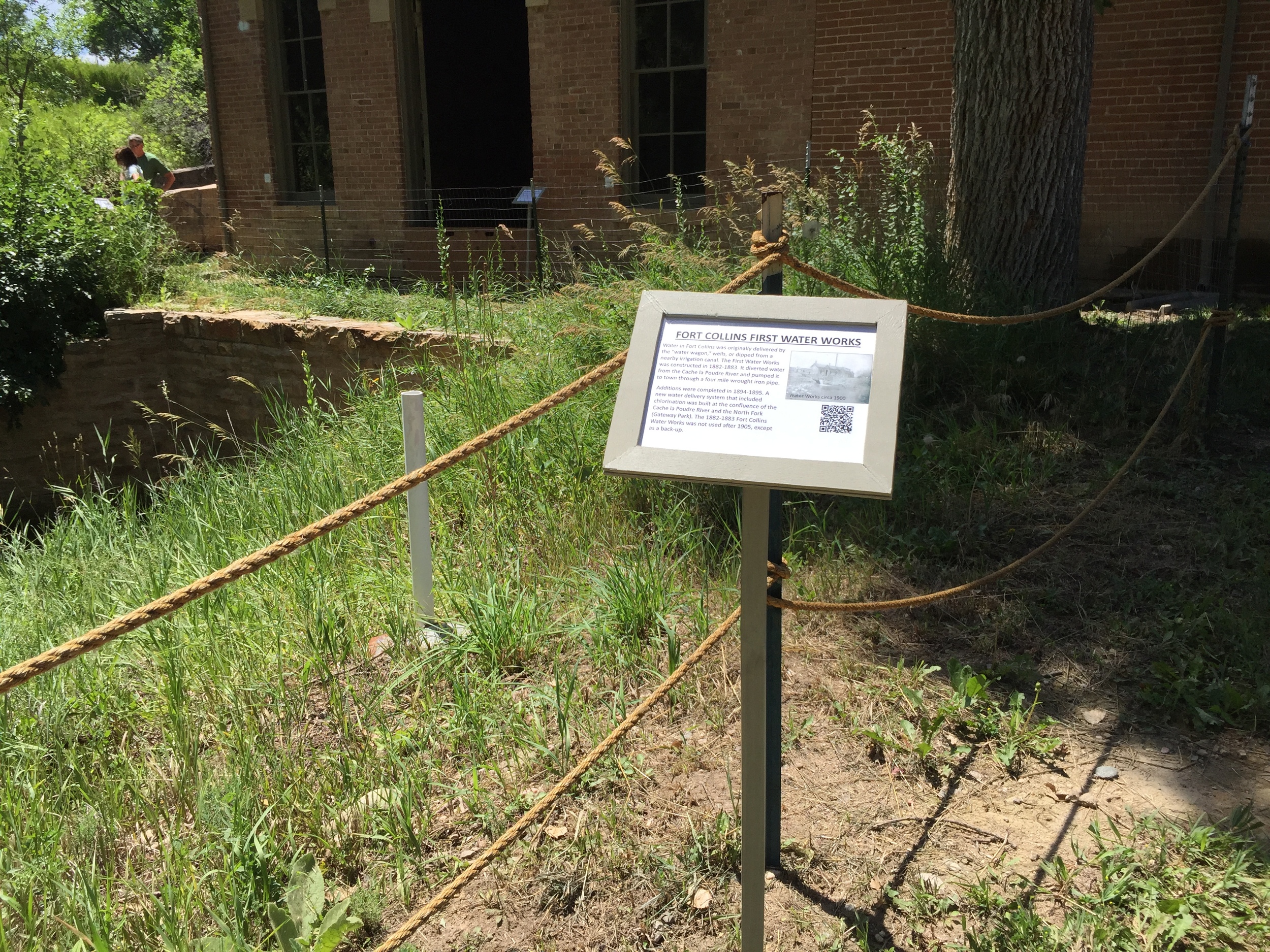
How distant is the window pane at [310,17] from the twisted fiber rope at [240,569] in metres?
13.0

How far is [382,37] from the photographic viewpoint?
1243 cm

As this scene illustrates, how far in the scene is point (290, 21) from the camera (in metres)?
13.6

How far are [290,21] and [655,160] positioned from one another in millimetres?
5989

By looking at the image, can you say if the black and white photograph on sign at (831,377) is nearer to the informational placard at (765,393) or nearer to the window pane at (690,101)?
the informational placard at (765,393)

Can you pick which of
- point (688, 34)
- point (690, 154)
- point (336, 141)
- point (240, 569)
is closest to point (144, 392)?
point (336, 141)

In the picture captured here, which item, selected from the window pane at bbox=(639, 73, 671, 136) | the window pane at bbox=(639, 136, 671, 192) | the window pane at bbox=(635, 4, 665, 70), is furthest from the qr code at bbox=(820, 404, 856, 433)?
the window pane at bbox=(635, 4, 665, 70)

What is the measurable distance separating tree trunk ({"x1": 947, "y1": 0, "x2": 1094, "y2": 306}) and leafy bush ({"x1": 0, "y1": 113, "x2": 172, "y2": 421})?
7419 millimetres

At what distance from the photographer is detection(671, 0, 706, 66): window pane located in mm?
10727

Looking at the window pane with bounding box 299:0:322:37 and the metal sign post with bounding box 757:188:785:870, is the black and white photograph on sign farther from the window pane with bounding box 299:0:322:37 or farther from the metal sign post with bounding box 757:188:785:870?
the window pane with bounding box 299:0:322:37

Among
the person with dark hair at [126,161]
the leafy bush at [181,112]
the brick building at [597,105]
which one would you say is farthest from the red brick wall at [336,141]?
the leafy bush at [181,112]

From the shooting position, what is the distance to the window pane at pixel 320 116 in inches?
537

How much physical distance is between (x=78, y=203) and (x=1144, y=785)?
381 inches

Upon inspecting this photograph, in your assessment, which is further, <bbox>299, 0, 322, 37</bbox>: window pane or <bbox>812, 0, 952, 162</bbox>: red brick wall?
<bbox>299, 0, 322, 37</bbox>: window pane

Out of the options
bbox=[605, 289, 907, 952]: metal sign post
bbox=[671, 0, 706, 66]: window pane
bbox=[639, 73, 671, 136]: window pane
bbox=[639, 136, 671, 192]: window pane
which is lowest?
bbox=[605, 289, 907, 952]: metal sign post
